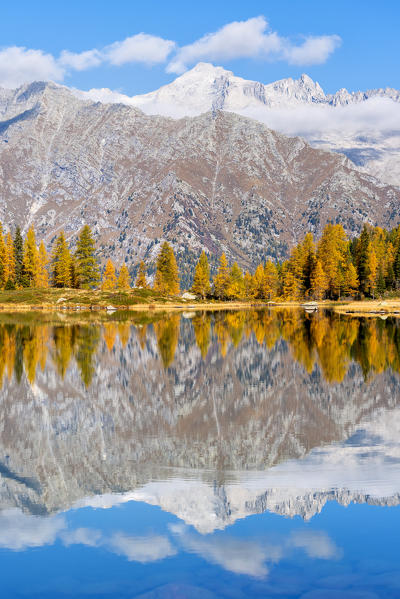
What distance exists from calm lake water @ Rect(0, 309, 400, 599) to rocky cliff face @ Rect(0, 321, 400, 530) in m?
0.05

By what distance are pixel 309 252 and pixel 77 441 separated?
145m

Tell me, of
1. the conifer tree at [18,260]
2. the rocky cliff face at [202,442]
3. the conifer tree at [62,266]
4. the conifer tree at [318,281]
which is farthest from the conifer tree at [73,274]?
the rocky cliff face at [202,442]

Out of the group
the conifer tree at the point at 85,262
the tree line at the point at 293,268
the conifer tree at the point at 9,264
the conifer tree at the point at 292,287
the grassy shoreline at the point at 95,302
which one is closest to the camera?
the grassy shoreline at the point at 95,302

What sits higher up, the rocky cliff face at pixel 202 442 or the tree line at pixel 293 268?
the tree line at pixel 293 268

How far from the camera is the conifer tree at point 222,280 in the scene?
6649 inches

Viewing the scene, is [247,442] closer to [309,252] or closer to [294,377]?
[294,377]

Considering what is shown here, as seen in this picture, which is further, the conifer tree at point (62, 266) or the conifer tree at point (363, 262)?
the conifer tree at point (62, 266)

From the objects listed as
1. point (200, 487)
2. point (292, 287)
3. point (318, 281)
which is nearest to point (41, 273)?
point (292, 287)

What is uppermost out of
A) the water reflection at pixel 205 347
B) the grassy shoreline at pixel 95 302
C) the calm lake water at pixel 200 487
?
the grassy shoreline at pixel 95 302

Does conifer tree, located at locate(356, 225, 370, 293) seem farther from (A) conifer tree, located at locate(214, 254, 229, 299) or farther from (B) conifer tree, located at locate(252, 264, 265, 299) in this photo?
(B) conifer tree, located at locate(252, 264, 265, 299)

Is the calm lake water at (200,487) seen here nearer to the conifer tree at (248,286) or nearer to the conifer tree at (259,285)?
the conifer tree at (259,285)

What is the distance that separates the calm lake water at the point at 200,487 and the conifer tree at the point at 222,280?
142128 millimetres

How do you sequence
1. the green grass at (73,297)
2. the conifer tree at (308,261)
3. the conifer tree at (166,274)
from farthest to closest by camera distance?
1. the conifer tree at (166,274)
2. the conifer tree at (308,261)
3. the green grass at (73,297)

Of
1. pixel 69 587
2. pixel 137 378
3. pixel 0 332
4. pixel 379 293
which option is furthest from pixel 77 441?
pixel 379 293
